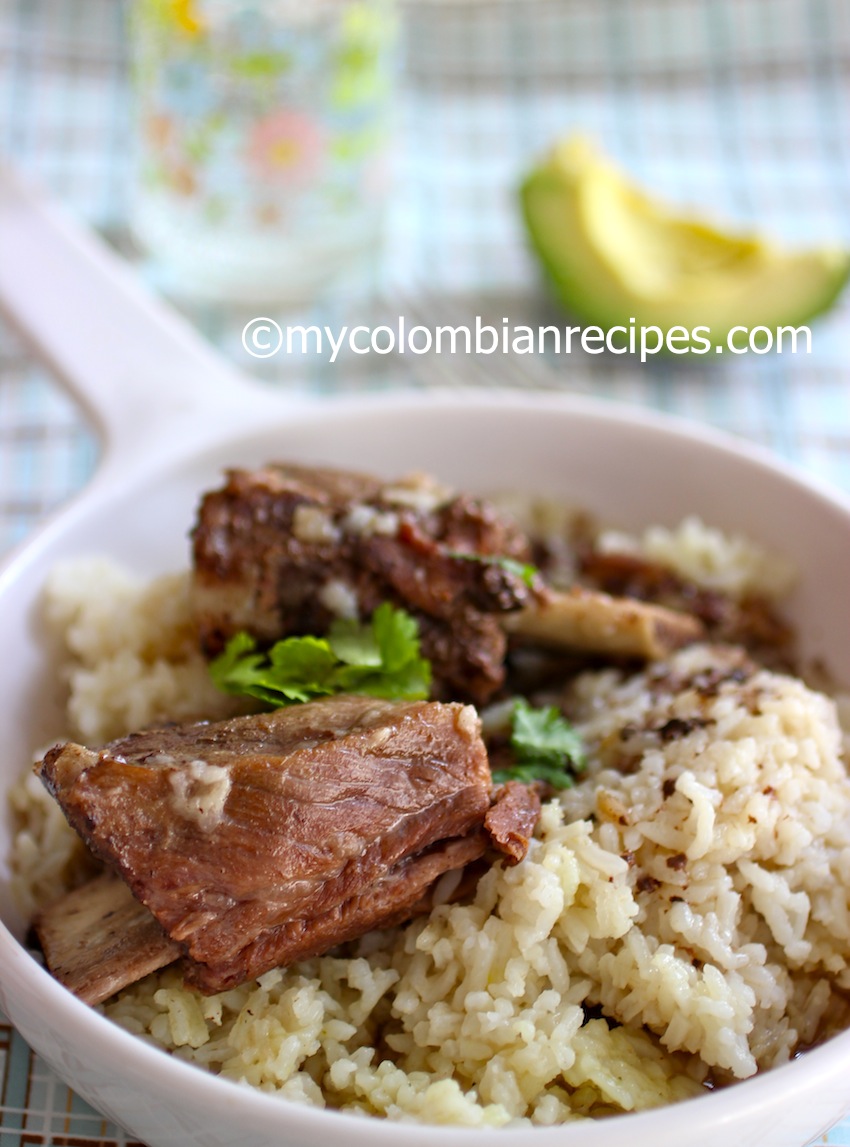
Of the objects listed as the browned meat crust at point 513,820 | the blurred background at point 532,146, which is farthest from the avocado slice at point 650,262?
the browned meat crust at point 513,820

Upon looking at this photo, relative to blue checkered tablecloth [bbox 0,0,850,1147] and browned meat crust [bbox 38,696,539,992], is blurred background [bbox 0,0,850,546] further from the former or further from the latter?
browned meat crust [bbox 38,696,539,992]

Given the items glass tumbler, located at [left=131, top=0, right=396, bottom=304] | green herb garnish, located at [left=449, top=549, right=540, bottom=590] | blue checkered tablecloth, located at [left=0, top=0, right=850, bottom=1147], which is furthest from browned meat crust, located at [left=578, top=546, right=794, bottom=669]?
glass tumbler, located at [left=131, top=0, right=396, bottom=304]

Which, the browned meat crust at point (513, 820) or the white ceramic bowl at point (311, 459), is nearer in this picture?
the browned meat crust at point (513, 820)

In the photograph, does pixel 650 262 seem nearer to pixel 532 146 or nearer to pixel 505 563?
pixel 532 146

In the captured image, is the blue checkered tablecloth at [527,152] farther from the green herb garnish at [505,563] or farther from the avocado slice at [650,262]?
the green herb garnish at [505,563]

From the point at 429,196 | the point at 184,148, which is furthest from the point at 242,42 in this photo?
the point at 429,196
